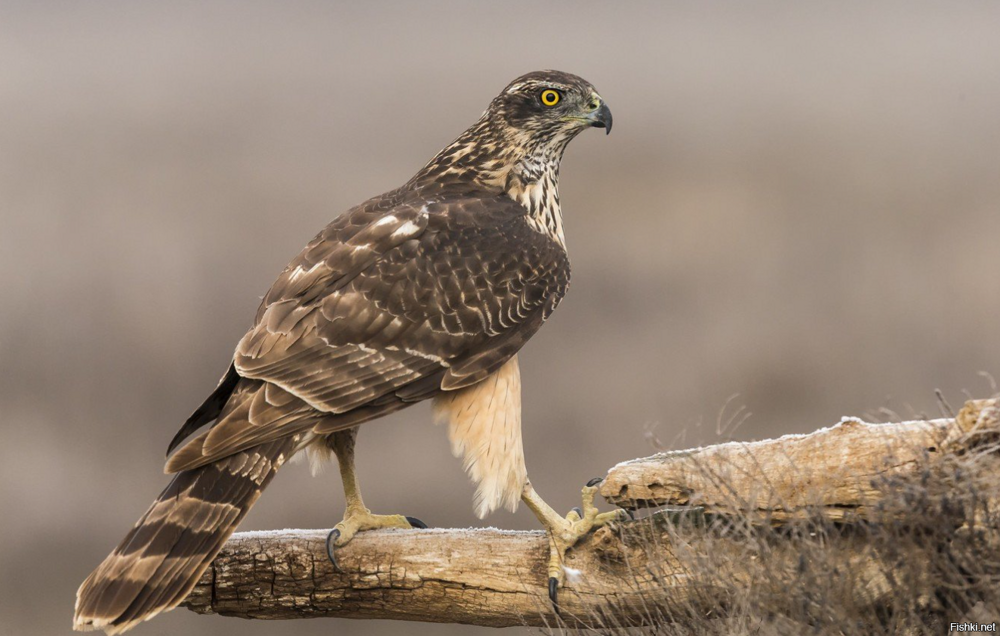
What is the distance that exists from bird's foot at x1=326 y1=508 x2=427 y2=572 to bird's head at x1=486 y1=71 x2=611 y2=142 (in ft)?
5.05

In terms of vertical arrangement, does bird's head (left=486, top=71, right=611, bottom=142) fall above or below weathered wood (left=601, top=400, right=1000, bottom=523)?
above

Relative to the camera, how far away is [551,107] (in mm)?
3988

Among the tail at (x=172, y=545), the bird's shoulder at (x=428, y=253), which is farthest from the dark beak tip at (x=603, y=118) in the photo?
the tail at (x=172, y=545)

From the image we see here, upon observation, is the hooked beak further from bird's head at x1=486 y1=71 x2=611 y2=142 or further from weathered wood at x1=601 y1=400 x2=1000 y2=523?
weathered wood at x1=601 y1=400 x2=1000 y2=523

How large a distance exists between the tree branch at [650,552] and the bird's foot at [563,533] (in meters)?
0.04

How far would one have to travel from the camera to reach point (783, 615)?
108 inches

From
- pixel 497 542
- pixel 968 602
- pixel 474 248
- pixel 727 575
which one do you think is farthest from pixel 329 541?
pixel 968 602

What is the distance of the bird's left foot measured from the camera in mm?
3498

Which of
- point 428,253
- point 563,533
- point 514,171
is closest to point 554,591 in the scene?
point 563,533

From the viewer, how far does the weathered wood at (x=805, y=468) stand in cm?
275

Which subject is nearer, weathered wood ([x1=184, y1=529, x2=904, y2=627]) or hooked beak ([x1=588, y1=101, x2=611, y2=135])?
weathered wood ([x1=184, y1=529, x2=904, y2=627])

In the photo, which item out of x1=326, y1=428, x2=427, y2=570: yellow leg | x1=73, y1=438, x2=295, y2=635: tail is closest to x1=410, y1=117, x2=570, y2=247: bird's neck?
x1=326, y1=428, x2=427, y2=570: yellow leg

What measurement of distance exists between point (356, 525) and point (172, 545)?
88cm

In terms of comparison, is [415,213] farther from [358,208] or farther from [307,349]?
[307,349]
